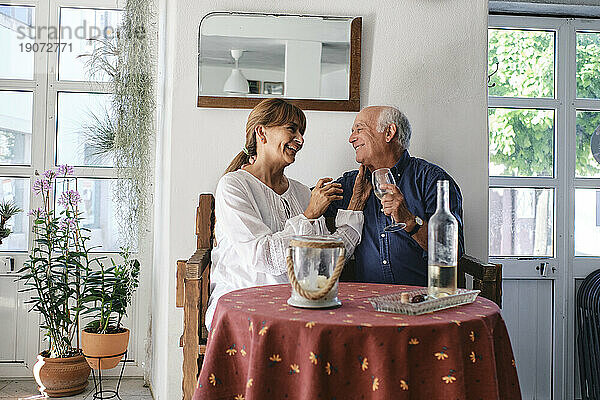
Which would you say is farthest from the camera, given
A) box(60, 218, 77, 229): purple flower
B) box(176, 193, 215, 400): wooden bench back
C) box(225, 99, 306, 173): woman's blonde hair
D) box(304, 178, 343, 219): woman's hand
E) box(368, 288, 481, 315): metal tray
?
box(60, 218, 77, 229): purple flower

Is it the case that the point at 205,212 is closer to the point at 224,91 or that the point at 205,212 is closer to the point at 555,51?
the point at 224,91

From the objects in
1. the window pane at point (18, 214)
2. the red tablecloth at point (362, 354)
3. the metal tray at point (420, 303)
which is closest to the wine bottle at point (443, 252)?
the metal tray at point (420, 303)

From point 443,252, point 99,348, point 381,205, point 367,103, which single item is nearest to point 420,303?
point 443,252

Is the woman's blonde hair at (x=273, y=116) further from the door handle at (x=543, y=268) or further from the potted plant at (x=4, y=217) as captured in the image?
the door handle at (x=543, y=268)

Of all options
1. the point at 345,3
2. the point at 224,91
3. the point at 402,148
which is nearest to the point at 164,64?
the point at 224,91

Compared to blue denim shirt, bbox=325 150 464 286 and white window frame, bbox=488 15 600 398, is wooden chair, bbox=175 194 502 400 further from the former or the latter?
white window frame, bbox=488 15 600 398

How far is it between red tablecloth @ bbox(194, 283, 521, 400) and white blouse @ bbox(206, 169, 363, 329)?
0.57m

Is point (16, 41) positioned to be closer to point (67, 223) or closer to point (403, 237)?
point (67, 223)

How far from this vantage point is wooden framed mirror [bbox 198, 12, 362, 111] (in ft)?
9.65

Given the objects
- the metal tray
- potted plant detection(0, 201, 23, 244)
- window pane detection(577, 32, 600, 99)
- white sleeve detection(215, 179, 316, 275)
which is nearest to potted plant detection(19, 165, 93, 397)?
potted plant detection(0, 201, 23, 244)

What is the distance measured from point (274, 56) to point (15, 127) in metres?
1.94

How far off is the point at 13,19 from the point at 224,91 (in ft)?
6.05

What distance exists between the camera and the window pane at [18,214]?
12.6ft

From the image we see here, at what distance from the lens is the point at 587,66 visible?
12.5 ft
